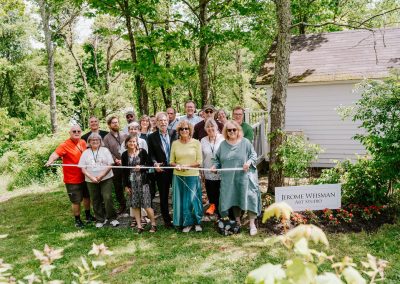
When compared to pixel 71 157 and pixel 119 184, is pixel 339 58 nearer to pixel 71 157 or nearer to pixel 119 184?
pixel 119 184

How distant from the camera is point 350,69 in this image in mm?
10664

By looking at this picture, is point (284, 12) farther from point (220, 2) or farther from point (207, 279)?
point (220, 2)

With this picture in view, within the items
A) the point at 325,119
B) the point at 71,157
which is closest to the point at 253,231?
the point at 71,157

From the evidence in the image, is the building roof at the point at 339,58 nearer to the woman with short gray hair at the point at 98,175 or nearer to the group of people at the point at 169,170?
the group of people at the point at 169,170

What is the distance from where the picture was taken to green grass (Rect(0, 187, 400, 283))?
492 centimetres

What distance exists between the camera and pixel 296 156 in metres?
7.04

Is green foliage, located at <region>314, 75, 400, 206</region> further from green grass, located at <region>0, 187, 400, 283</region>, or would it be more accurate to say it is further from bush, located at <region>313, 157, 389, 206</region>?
green grass, located at <region>0, 187, 400, 283</region>

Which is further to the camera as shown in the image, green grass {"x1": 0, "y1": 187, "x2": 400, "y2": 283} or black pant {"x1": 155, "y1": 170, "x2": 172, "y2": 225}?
black pant {"x1": 155, "y1": 170, "x2": 172, "y2": 225}

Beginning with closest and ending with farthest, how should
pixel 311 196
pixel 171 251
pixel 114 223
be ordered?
1. pixel 171 251
2. pixel 311 196
3. pixel 114 223

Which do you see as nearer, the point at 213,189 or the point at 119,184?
the point at 213,189

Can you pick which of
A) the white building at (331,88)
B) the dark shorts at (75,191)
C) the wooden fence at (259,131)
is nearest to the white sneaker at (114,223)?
the dark shorts at (75,191)

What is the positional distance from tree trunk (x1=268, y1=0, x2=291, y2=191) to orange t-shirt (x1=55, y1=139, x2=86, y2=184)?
3771 millimetres

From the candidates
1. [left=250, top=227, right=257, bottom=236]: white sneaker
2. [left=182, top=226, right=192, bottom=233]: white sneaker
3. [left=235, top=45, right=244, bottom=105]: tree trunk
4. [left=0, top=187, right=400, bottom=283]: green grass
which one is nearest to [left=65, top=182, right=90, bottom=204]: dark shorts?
[left=0, top=187, right=400, bottom=283]: green grass

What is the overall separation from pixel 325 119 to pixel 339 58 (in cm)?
200
